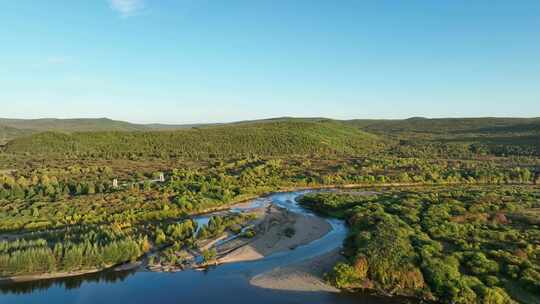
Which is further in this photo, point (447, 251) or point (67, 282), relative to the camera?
point (447, 251)

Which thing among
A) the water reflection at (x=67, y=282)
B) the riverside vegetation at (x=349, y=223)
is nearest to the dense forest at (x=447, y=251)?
the riverside vegetation at (x=349, y=223)

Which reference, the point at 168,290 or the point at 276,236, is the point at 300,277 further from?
the point at 276,236

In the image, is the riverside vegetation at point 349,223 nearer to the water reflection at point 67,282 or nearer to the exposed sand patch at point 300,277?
the water reflection at point 67,282

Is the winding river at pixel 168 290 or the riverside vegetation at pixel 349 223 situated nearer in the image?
the winding river at pixel 168 290

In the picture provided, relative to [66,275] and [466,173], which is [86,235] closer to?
[66,275]

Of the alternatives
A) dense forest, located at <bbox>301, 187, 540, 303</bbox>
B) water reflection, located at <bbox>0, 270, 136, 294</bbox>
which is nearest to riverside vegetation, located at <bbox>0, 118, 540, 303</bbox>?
dense forest, located at <bbox>301, 187, 540, 303</bbox>

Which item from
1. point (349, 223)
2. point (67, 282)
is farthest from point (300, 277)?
point (67, 282)
